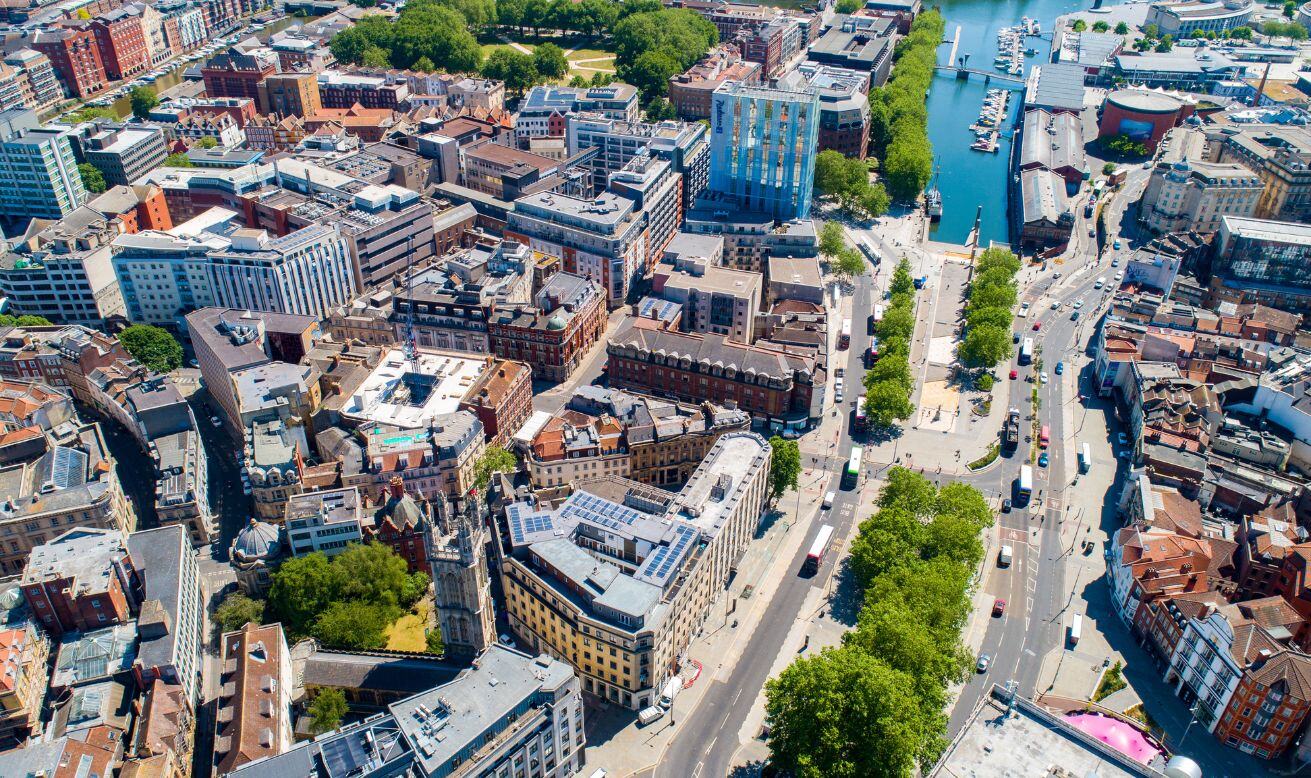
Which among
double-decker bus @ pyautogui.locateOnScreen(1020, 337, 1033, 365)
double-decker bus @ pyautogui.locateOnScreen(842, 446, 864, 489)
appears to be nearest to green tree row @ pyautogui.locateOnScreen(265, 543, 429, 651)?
double-decker bus @ pyautogui.locateOnScreen(842, 446, 864, 489)

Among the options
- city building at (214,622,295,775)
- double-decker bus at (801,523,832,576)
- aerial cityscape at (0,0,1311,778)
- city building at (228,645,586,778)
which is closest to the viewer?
city building at (228,645,586,778)

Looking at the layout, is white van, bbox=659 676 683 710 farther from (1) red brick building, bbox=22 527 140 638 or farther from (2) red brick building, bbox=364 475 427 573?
(1) red brick building, bbox=22 527 140 638

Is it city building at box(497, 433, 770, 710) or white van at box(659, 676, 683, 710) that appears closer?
city building at box(497, 433, 770, 710)

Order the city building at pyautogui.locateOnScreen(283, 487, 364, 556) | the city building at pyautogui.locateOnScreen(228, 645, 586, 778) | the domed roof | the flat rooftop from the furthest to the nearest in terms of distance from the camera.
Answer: the flat rooftop, the city building at pyautogui.locateOnScreen(283, 487, 364, 556), the domed roof, the city building at pyautogui.locateOnScreen(228, 645, 586, 778)

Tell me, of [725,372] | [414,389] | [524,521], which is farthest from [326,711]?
[725,372]

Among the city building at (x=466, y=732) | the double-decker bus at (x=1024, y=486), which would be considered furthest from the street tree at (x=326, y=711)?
the double-decker bus at (x=1024, y=486)

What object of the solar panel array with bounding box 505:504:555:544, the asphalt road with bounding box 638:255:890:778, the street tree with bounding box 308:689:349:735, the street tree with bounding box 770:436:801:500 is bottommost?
the asphalt road with bounding box 638:255:890:778

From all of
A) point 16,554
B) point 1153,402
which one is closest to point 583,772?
point 16,554

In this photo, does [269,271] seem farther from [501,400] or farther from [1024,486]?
[1024,486]
